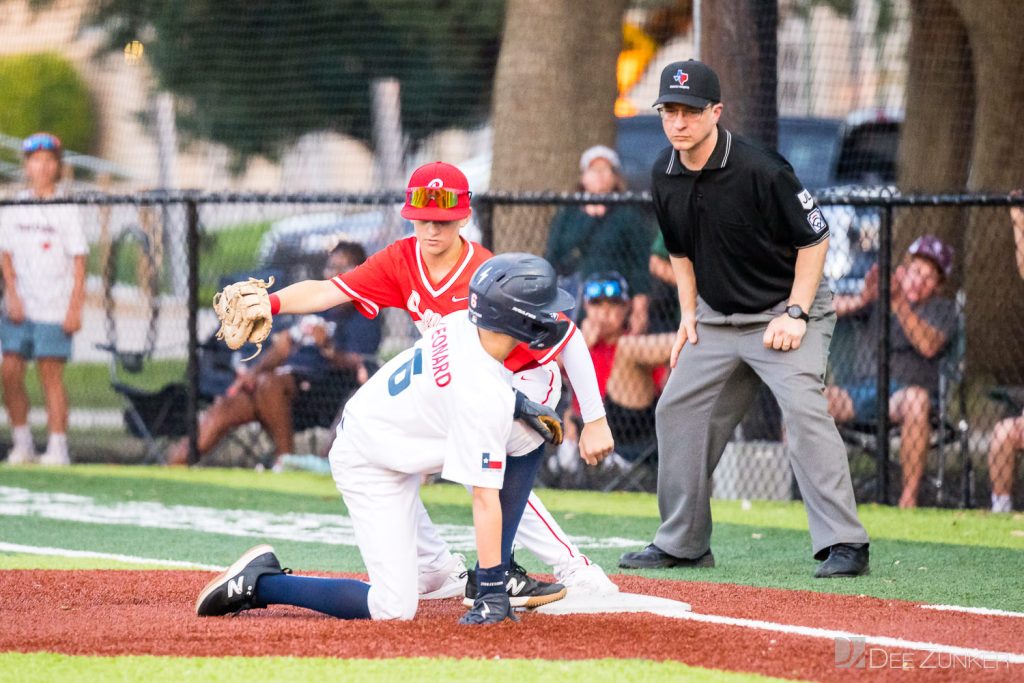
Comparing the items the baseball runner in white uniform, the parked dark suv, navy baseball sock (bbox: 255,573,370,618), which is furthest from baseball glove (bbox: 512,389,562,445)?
the parked dark suv

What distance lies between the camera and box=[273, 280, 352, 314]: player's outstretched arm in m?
5.34

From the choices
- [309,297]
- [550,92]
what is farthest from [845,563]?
[550,92]

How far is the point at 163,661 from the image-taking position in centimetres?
418

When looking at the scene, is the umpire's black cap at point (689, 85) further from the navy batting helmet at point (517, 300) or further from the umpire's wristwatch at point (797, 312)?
the navy batting helmet at point (517, 300)

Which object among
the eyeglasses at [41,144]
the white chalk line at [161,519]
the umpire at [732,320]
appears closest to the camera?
the umpire at [732,320]

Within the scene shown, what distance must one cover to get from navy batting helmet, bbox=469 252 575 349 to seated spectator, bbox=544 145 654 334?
169 inches

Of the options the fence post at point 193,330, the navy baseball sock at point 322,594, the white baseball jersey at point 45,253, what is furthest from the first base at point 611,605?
the white baseball jersey at point 45,253

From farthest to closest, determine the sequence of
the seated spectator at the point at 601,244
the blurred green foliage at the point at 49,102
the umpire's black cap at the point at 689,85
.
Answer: the blurred green foliage at the point at 49,102, the seated spectator at the point at 601,244, the umpire's black cap at the point at 689,85

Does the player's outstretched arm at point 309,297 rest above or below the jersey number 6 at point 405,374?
above

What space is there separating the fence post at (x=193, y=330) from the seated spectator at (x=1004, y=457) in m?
5.09

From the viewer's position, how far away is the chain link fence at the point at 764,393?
326 inches

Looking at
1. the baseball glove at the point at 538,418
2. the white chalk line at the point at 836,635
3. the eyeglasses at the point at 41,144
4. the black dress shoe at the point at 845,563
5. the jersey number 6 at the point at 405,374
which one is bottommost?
the black dress shoe at the point at 845,563

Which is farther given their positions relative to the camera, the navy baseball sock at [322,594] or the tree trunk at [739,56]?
the tree trunk at [739,56]

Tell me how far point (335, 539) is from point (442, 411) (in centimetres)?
275
